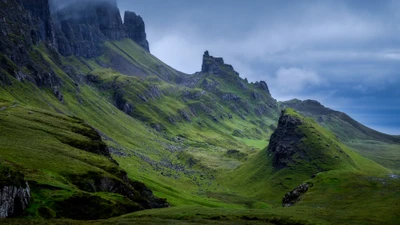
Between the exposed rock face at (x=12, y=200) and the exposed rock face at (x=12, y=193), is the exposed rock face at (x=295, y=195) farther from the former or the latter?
the exposed rock face at (x=12, y=193)

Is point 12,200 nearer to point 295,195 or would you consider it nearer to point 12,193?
point 12,193

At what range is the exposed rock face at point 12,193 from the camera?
5869cm

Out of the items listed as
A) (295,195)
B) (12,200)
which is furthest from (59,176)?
(295,195)

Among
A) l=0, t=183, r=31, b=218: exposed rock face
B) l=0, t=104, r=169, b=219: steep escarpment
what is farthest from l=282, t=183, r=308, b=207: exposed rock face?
l=0, t=183, r=31, b=218: exposed rock face

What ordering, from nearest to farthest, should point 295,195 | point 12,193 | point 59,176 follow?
point 12,193
point 59,176
point 295,195

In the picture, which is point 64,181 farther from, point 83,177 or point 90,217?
point 90,217

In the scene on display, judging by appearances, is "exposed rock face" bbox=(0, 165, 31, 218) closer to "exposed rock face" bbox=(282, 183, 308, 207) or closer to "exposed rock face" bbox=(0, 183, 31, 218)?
"exposed rock face" bbox=(0, 183, 31, 218)

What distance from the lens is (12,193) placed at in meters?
60.7

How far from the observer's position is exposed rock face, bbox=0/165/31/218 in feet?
193

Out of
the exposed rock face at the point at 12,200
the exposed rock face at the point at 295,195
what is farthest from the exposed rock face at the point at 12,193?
the exposed rock face at the point at 295,195

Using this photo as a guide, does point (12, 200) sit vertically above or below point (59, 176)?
below

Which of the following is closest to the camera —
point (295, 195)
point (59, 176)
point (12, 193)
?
point (12, 193)

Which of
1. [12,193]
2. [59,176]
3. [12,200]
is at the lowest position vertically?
[12,200]

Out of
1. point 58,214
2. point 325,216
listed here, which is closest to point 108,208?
point 58,214
